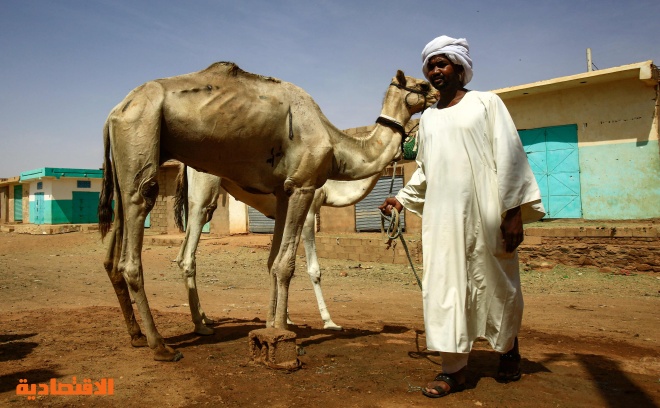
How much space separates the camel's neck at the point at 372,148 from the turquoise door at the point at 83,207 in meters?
34.5

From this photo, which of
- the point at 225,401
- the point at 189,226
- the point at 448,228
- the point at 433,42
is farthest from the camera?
the point at 189,226

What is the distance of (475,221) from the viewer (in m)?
3.48

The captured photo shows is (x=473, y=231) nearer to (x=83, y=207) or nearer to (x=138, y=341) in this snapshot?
(x=138, y=341)

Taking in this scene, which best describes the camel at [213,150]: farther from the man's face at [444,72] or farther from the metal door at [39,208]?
the metal door at [39,208]

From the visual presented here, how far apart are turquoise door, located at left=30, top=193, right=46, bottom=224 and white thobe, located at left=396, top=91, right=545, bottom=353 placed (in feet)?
125

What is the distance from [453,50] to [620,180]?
41.0ft

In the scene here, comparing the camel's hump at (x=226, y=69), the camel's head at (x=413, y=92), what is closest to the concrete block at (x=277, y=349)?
the camel's hump at (x=226, y=69)

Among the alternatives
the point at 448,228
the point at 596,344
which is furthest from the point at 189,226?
the point at 596,344

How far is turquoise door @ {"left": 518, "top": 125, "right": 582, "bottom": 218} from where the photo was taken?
14664mm

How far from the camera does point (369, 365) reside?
13.4 ft

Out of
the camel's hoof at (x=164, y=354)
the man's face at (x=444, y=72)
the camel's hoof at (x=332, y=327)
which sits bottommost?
the camel's hoof at (x=332, y=327)

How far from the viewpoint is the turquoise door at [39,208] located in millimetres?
35781

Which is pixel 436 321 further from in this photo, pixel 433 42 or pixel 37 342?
pixel 37 342

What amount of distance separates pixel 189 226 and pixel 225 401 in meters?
3.02
